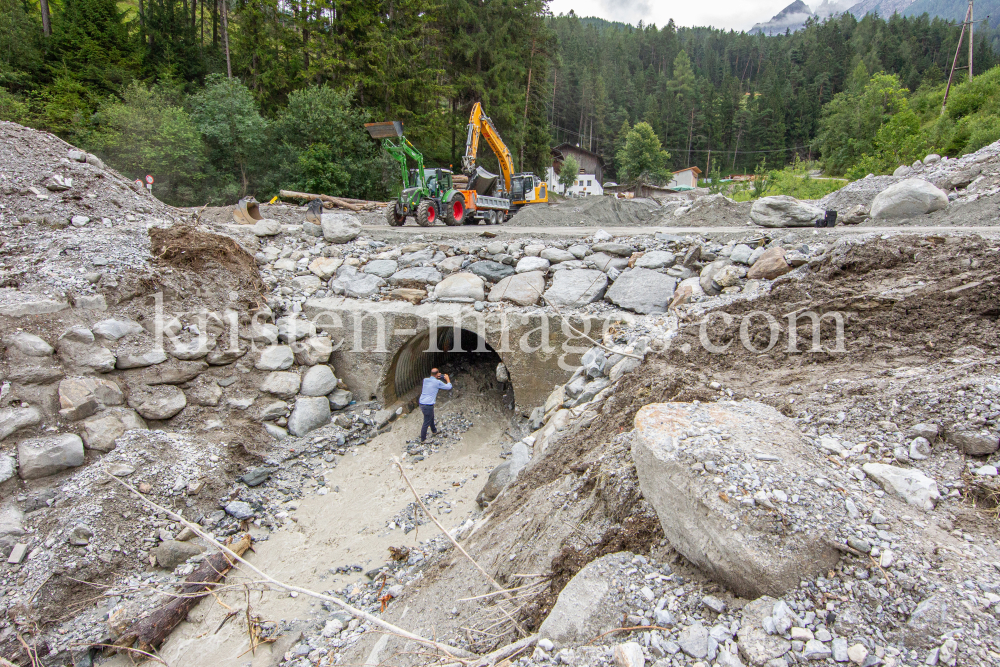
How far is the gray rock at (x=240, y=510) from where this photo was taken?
5.66 metres

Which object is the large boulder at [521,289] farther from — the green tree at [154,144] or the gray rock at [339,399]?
the green tree at [154,144]

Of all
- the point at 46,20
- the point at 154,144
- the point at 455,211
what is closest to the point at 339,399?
the point at 455,211

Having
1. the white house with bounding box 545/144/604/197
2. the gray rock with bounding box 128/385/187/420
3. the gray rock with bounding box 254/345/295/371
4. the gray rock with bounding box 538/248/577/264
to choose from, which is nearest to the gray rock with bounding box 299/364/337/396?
the gray rock with bounding box 254/345/295/371

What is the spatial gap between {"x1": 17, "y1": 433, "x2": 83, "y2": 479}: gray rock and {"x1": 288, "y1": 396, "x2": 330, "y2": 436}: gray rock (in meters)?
2.43

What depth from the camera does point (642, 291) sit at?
6.92 meters

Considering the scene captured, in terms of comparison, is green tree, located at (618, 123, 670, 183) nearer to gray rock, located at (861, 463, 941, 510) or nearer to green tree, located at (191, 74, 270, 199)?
green tree, located at (191, 74, 270, 199)

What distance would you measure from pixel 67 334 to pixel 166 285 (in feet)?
4.61

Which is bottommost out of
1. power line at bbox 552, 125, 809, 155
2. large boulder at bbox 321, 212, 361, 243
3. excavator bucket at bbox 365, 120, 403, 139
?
large boulder at bbox 321, 212, 361, 243

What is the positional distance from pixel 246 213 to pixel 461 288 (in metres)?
5.89

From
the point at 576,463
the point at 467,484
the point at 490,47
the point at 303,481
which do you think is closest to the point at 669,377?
the point at 576,463

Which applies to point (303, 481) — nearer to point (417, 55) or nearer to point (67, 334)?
point (67, 334)

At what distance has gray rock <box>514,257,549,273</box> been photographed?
316 inches

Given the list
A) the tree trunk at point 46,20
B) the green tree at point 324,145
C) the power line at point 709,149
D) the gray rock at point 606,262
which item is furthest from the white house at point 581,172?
the gray rock at point 606,262

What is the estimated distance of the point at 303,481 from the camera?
645 cm
